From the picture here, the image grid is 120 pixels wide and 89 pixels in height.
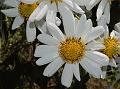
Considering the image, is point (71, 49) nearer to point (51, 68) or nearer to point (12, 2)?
point (51, 68)

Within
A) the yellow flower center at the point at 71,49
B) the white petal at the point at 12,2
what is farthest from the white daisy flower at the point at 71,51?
the white petal at the point at 12,2

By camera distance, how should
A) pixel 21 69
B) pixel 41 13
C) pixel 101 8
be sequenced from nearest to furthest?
pixel 41 13, pixel 101 8, pixel 21 69

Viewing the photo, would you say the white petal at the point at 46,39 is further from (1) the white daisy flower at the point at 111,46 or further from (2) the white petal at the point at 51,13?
(1) the white daisy flower at the point at 111,46

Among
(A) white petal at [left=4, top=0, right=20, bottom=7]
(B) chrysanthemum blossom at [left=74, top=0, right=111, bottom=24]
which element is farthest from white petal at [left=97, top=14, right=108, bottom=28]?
(A) white petal at [left=4, top=0, right=20, bottom=7]

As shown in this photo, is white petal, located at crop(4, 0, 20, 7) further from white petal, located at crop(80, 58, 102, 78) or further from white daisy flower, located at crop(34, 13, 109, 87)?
white petal, located at crop(80, 58, 102, 78)

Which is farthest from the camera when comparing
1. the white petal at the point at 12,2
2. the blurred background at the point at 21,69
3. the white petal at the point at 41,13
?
the blurred background at the point at 21,69

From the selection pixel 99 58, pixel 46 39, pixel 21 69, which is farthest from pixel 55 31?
pixel 21 69

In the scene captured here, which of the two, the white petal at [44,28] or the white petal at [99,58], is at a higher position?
the white petal at [44,28]
